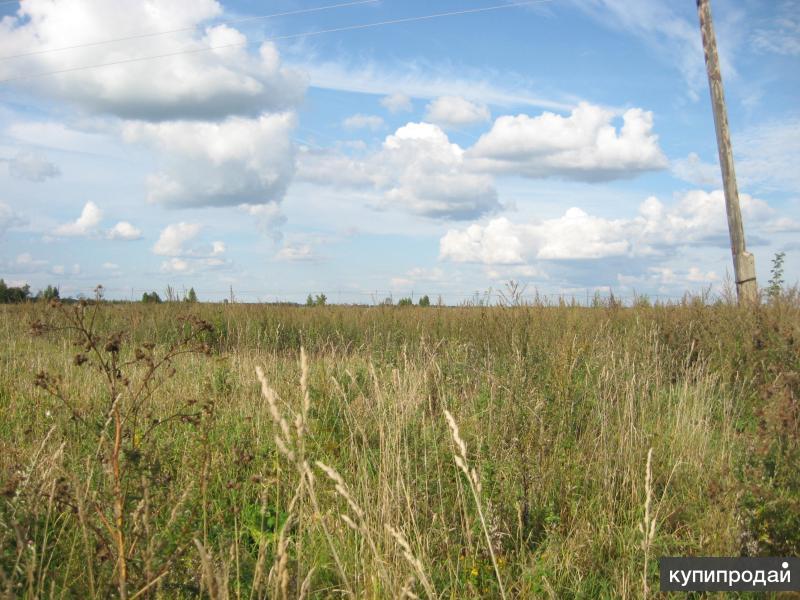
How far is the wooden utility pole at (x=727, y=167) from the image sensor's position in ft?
33.5

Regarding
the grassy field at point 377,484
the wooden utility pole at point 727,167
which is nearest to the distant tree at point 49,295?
the grassy field at point 377,484

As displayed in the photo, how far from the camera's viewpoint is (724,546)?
3.23 m

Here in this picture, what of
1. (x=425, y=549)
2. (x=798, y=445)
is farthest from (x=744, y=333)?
(x=425, y=549)

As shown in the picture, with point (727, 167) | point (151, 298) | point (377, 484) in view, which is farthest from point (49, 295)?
A: point (151, 298)

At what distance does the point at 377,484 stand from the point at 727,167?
9.10 m

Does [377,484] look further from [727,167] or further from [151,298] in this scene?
[151,298]

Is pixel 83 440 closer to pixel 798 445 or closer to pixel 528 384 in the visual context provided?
pixel 528 384

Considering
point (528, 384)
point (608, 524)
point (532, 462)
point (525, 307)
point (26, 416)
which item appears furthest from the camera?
point (525, 307)

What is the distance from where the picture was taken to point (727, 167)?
10469 mm

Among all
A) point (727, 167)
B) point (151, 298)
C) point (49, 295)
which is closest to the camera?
point (49, 295)

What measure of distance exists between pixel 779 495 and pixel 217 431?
13.0 feet

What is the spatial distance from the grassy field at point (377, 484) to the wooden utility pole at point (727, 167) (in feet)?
9.75

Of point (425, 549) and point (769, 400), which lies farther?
point (769, 400)

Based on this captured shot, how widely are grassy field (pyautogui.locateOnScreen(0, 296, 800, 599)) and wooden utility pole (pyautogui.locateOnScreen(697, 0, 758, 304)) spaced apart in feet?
9.75
